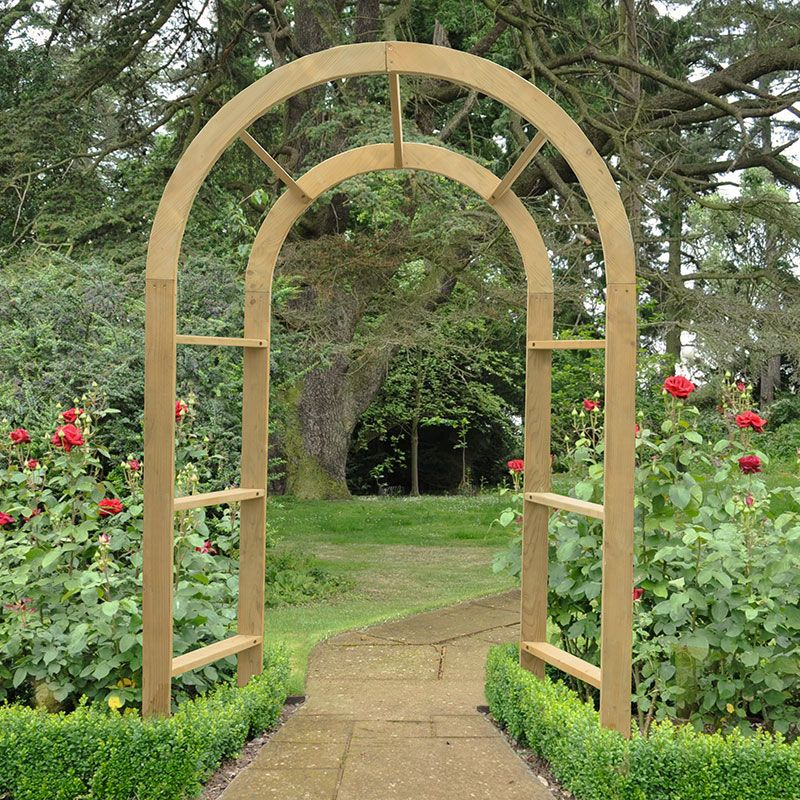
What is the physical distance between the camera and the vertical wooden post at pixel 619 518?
9.90ft

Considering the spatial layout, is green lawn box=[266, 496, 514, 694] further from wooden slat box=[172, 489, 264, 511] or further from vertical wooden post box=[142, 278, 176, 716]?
vertical wooden post box=[142, 278, 176, 716]

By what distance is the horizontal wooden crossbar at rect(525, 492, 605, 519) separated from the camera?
3.19 meters

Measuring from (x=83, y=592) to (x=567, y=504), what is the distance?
176cm

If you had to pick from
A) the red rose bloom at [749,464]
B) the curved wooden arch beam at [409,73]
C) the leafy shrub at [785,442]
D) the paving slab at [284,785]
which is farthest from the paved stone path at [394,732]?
the leafy shrub at [785,442]

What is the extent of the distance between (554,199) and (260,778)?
9849 mm

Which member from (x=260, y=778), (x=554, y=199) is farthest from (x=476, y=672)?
(x=554, y=199)

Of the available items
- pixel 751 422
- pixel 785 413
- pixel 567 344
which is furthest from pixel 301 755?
pixel 785 413

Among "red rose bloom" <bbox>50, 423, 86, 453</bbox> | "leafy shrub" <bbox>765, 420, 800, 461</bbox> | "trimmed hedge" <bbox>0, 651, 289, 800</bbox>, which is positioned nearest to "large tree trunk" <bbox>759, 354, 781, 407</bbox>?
"leafy shrub" <bbox>765, 420, 800, 461</bbox>

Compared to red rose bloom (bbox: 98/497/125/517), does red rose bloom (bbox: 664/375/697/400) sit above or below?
above

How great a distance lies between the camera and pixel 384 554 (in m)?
8.73

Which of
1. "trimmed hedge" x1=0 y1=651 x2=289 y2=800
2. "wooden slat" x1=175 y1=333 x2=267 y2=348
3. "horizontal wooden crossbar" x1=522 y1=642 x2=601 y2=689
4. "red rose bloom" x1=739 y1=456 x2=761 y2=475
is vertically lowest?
"trimmed hedge" x1=0 y1=651 x2=289 y2=800

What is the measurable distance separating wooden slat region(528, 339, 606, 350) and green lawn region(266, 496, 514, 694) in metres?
1.93

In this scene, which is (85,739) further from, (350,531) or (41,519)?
(350,531)

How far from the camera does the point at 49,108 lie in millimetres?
8523
